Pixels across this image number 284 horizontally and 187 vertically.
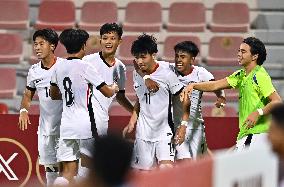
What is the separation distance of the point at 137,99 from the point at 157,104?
0.28m

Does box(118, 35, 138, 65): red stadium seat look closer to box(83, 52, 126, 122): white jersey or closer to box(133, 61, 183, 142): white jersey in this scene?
box(83, 52, 126, 122): white jersey

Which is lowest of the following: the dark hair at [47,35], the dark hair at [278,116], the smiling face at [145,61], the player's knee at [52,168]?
the player's knee at [52,168]

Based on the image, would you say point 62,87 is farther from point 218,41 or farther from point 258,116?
point 218,41

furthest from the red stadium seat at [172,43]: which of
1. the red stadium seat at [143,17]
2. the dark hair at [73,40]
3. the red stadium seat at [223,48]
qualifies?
the dark hair at [73,40]

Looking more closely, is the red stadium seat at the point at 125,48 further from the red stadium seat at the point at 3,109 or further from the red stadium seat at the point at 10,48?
the red stadium seat at the point at 3,109

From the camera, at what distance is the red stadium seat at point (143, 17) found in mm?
14797

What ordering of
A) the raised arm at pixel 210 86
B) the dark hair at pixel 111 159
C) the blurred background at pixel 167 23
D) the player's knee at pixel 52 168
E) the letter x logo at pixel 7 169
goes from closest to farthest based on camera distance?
the dark hair at pixel 111 159 < the raised arm at pixel 210 86 < the player's knee at pixel 52 168 < the letter x logo at pixel 7 169 < the blurred background at pixel 167 23

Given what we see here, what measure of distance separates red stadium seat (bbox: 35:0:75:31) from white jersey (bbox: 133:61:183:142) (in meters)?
Answer: 5.23

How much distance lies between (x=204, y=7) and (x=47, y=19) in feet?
7.84

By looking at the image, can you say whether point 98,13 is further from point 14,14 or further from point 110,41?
point 110,41

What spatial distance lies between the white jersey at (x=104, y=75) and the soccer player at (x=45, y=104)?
0.46m

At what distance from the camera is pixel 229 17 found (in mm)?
15039

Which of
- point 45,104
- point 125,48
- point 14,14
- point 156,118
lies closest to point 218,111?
point 125,48

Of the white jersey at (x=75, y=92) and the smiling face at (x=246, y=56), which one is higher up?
the smiling face at (x=246, y=56)
